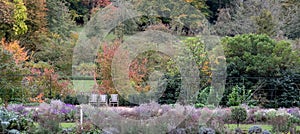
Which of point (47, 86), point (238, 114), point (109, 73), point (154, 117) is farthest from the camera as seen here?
point (47, 86)

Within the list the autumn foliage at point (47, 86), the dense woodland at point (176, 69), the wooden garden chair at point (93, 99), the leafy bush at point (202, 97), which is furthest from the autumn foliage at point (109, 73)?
the leafy bush at point (202, 97)

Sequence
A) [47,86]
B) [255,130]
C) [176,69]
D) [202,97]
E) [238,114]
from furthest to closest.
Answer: [176,69]
[47,86]
[202,97]
[238,114]
[255,130]

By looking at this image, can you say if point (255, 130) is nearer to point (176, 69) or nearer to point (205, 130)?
point (205, 130)

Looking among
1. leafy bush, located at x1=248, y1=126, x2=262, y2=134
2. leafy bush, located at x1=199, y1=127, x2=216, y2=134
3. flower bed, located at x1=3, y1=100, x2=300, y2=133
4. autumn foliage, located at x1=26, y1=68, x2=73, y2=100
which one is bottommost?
leafy bush, located at x1=248, y1=126, x2=262, y2=134

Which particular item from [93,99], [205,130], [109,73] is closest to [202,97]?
[109,73]

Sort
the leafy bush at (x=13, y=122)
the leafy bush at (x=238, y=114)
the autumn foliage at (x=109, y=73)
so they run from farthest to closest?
1. the autumn foliage at (x=109, y=73)
2. the leafy bush at (x=238, y=114)
3. the leafy bush at (x=13, y=122)

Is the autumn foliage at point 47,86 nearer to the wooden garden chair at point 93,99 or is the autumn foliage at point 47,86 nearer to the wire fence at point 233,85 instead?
the wire fence at point 233,85

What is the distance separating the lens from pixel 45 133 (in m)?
8.14

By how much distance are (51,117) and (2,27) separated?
48.8 feet

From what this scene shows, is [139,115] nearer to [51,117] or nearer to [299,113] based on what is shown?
[51,117]

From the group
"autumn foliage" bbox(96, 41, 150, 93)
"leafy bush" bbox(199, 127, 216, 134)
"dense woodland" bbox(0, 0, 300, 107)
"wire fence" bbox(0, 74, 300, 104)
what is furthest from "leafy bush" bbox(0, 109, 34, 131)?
"autumn foliage" bbox(96, 41, 150, 93)

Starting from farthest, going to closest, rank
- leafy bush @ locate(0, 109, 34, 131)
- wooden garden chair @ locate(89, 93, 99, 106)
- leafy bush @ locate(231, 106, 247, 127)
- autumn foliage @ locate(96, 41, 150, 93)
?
1. autumn foliage @ locate(96, 41, 150, 93)
2. wooden garden chair @ locate(89, 93, 99, 106)
3. leafy bush @ locate(231, 106, 247, 127)
4. leafy bush @ locate(0, 109, 34, 131)

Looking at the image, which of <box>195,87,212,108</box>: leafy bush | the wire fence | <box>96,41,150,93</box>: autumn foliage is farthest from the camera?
<box>96,41,150,93</box>: autumn foliage

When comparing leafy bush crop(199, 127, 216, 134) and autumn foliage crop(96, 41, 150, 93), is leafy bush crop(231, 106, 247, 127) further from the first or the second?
autumn foliage crop(96, 41, 150, 93)
